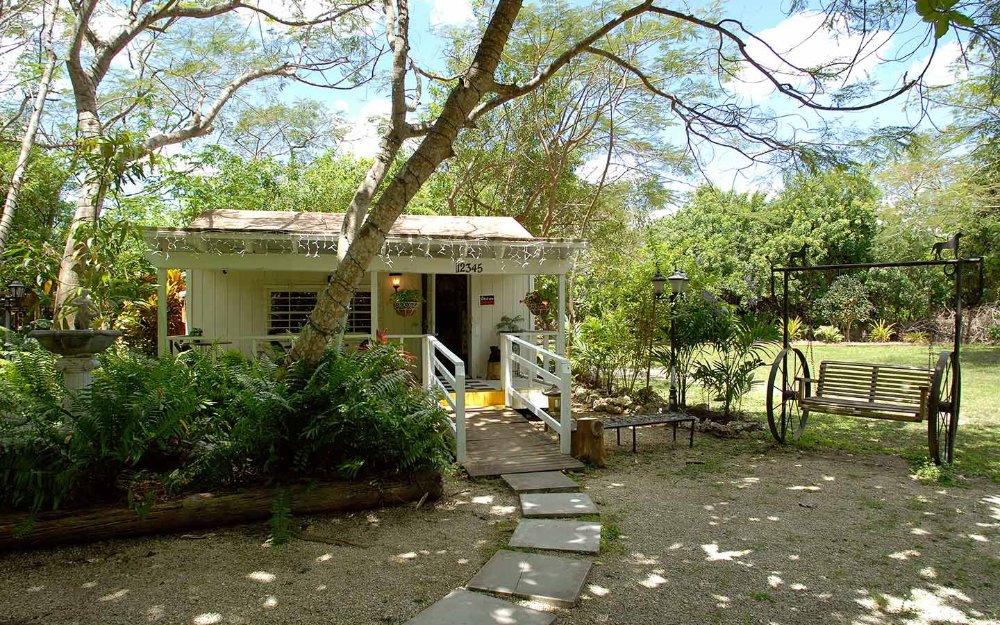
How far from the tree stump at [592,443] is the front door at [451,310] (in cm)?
506

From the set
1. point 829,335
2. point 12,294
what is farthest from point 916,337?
point 12,294

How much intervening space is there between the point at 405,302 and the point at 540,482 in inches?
208

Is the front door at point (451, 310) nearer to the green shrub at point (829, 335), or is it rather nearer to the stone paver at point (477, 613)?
the stone paver at point (477, 613)

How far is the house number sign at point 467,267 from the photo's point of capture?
964 centimetres

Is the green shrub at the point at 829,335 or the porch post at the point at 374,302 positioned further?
the green shrub at the point at 829,335

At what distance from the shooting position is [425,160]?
5254 mm

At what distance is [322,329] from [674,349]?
5471 millimetres

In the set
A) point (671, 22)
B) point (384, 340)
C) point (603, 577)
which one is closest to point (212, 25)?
point (384, 340)

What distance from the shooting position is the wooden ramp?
6.24 metres

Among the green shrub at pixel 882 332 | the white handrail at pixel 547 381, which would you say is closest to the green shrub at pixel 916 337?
the green shrub at pixel 882 332

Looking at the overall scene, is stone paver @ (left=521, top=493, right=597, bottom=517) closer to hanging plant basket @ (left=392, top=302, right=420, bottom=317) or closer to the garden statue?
the garden statue

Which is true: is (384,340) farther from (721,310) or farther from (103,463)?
(721,310)

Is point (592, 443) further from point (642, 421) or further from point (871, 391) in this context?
point (871, 391)

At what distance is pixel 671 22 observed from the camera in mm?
12766
